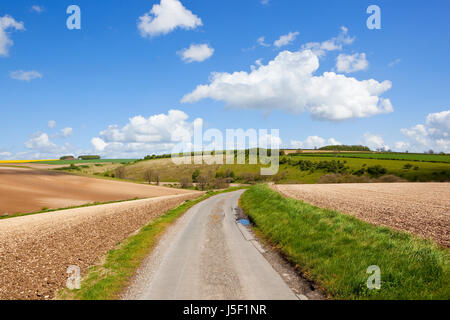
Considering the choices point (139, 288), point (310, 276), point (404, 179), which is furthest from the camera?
point (404, 179)

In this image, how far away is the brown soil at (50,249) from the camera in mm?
10258

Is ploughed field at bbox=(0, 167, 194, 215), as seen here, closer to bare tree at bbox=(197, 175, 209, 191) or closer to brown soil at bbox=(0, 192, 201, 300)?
brown soil at bbox=(0, 192, 201, 300)

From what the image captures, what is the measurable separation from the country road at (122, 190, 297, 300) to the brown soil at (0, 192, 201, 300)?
11.2ft

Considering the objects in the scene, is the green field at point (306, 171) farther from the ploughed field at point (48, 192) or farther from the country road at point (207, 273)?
the country road at point (207, 273)

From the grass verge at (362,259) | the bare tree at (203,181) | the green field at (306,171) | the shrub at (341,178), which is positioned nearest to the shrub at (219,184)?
the bare tree at (203,181)

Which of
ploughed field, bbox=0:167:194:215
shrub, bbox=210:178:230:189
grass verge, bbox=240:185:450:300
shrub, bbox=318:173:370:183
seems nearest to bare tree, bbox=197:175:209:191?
shrub, bbox=210:178:230:189

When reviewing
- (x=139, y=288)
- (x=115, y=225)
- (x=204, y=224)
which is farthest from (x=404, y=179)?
(x=139, y=288)

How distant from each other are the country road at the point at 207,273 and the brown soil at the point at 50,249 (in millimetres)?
3424

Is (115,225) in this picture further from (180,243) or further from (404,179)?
(404,179)

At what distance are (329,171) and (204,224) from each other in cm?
9892

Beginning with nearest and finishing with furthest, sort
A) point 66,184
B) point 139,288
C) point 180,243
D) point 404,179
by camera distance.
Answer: point 139,288, point 180,243, point 66,184, point 404,179

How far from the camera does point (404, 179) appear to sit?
286 ft

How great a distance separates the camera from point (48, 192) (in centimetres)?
5209
